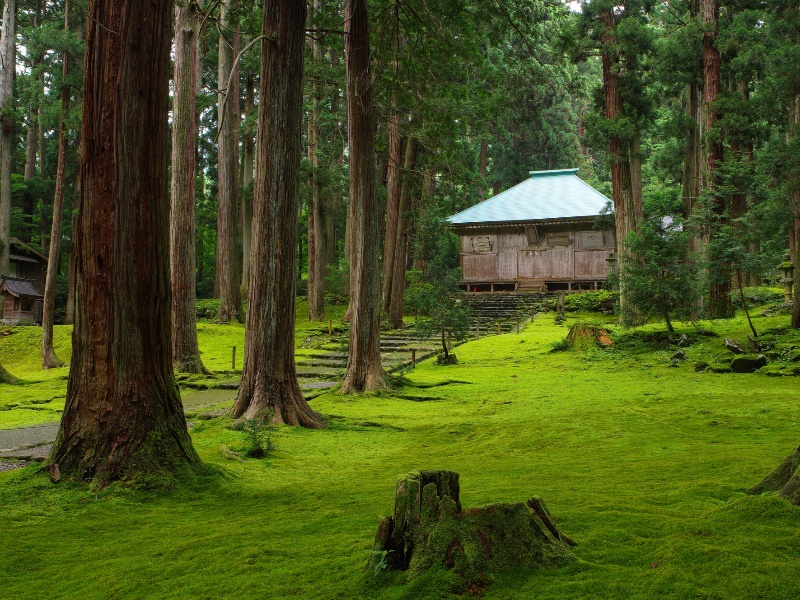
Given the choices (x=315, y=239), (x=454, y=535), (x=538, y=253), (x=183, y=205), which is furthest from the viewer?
(x=538, y=253)

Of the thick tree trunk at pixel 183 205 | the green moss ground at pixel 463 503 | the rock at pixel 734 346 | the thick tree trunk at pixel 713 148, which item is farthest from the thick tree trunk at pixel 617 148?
the thick tree trunk at pixel 183 205

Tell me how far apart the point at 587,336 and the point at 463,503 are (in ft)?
42.6

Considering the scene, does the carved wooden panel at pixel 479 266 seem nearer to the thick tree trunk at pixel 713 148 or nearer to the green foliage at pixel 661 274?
the thick tree trunk at pixel 713 148

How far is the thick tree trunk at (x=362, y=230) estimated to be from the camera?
37.4ft

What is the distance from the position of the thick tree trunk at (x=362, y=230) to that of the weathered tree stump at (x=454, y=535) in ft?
27.7

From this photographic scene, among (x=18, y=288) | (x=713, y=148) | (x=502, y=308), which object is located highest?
(x=713, y=148)

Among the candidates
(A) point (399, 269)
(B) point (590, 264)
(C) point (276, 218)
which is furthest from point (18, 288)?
(B) point (590, 264)

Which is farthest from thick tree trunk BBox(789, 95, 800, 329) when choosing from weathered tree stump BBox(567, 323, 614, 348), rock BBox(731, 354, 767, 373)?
weathered tree stump BBox(567, 323, 614, 348)

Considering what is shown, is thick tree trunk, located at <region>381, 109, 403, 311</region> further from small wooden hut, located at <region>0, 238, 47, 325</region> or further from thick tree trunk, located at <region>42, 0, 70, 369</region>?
small wooden hut, located at <region>0, 238, 47, 325</region>

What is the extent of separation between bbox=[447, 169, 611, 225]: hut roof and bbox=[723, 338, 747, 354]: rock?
16634 millimetres

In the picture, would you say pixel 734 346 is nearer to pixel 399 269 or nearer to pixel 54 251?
pixel 399 269

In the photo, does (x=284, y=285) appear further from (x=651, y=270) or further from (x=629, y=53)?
(x=629, y=53)

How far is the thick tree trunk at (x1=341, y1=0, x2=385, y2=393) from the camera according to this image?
11.4 meters

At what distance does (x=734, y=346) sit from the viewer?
1349 cm
